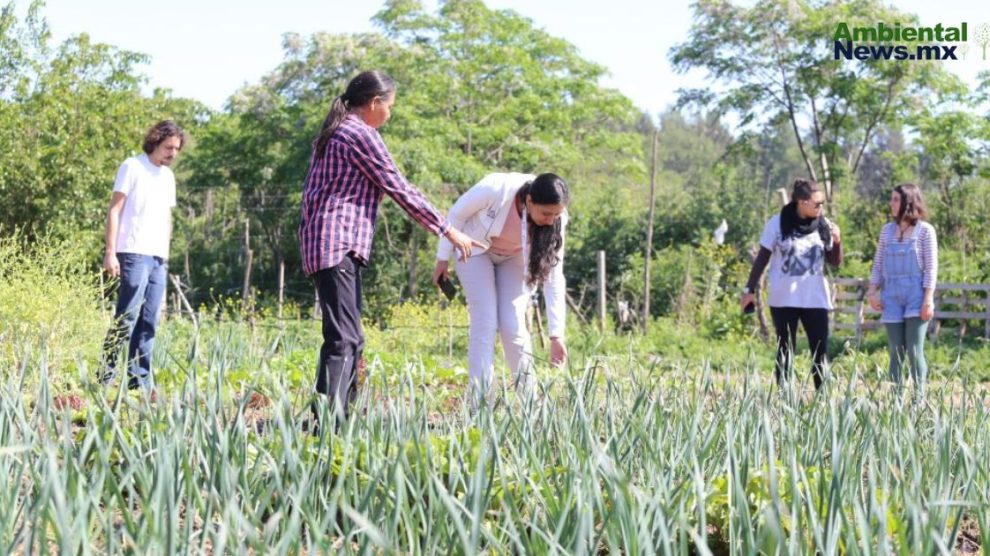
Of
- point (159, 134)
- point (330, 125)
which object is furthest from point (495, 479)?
point (159, 134)

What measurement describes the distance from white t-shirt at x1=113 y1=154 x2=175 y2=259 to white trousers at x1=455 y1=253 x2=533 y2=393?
4.97 feet

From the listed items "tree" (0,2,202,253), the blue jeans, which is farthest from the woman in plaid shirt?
"tree" (0,2,202,253)

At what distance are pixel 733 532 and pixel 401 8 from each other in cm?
1874

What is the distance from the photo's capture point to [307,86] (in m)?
20.6

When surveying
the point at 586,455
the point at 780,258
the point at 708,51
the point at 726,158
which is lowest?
the point at 586,455

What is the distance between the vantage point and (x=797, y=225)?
5.19 m

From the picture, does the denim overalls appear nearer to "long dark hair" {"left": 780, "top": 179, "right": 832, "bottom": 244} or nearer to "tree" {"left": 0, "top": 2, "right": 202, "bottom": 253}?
"long dark hair" {"left": 780, "top": 179, "right": 832, "bottom": 244}

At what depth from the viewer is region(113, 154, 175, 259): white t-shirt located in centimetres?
473

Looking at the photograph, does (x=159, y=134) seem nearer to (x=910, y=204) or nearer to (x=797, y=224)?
(x=797, y=224)

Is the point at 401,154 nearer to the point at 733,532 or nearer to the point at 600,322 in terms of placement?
the point at 600,322

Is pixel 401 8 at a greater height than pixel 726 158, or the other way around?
pixel 401 8

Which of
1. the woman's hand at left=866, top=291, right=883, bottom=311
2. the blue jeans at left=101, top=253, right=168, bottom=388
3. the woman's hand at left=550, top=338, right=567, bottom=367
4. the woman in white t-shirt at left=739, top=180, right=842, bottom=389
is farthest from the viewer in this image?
the woman's hand at left=866, top=291, right=883, bottom=311

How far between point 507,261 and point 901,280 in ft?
7.05

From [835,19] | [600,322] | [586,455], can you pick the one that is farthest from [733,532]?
[835,19]
